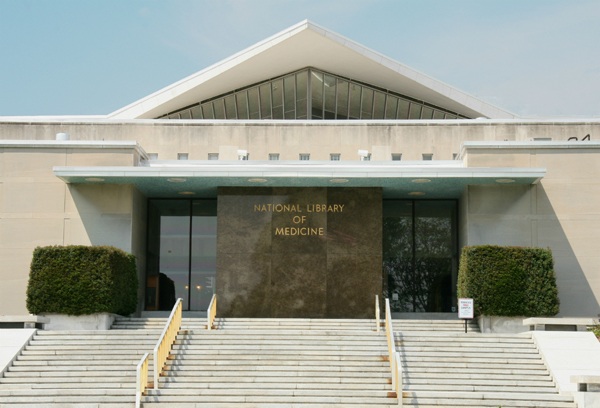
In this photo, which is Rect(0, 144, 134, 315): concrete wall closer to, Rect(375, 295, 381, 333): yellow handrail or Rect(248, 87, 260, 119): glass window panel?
Rect(375, 295, 381, 333): yellow handrail

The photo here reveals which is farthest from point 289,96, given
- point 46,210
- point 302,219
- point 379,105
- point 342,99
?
point 46,210

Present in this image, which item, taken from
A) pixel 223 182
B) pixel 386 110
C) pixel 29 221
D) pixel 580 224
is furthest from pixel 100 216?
pixel 386 110

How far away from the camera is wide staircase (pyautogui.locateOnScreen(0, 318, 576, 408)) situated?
20.2 metres

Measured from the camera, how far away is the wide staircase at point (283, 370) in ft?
66.3

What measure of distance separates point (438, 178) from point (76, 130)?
14161 mm

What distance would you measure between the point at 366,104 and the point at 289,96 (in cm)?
348

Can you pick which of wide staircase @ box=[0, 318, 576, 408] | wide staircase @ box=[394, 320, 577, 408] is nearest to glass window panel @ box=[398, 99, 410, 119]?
wide staircase @ box=[0, 318, 576, 408]

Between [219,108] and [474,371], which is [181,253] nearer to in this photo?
[474,371]

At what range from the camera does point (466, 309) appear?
24703 millimetres

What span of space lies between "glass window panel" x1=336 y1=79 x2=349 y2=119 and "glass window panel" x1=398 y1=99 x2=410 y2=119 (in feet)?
7.84

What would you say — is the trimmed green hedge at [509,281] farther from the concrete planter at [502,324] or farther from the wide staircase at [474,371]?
the wide staircase at [474,371]

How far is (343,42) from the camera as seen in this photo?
127 ft

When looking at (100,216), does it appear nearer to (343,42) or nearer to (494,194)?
(494,194)

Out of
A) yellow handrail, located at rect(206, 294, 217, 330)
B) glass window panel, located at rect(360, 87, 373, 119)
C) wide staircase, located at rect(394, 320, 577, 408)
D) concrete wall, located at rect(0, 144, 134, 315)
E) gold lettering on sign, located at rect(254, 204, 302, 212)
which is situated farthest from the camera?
glass window panel, located at rect(360, 87, 373, 119)
